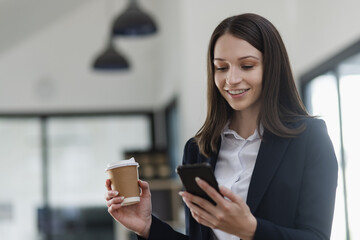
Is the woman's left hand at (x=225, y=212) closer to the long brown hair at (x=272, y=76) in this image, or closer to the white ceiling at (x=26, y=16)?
the long brown hair at (x=272, y=76)

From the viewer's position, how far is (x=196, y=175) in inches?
45.8

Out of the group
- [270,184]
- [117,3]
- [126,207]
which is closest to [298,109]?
[270,184]

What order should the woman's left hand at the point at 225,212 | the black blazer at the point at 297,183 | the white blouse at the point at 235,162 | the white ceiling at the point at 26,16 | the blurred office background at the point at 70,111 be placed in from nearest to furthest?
the woman's left hand at the point at 225,212
the black blazer at the point at 297,183
the white blouse at the point at 235,162
the white ceiling at the point at 26,16
the blurred office background at the point at 70,111

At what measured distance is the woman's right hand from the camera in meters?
1.43

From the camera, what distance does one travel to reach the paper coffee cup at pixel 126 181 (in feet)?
4.64

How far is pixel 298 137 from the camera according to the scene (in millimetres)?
1313

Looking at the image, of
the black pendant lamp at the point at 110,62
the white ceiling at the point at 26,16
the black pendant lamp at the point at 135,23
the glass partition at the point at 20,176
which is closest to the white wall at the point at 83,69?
the white ceiling at the point at 26,16

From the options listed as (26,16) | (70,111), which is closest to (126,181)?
(26,16)

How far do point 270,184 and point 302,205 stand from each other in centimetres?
7

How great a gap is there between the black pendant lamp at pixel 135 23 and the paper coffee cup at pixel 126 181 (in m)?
3.38

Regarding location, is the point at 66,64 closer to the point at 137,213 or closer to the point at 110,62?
the point at 110,62

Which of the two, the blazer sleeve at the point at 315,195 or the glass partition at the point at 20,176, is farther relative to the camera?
the glass partition at the point at 20,176

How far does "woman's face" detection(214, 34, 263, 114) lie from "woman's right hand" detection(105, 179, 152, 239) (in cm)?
28

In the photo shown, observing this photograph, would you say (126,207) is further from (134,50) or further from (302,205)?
(134,50)
